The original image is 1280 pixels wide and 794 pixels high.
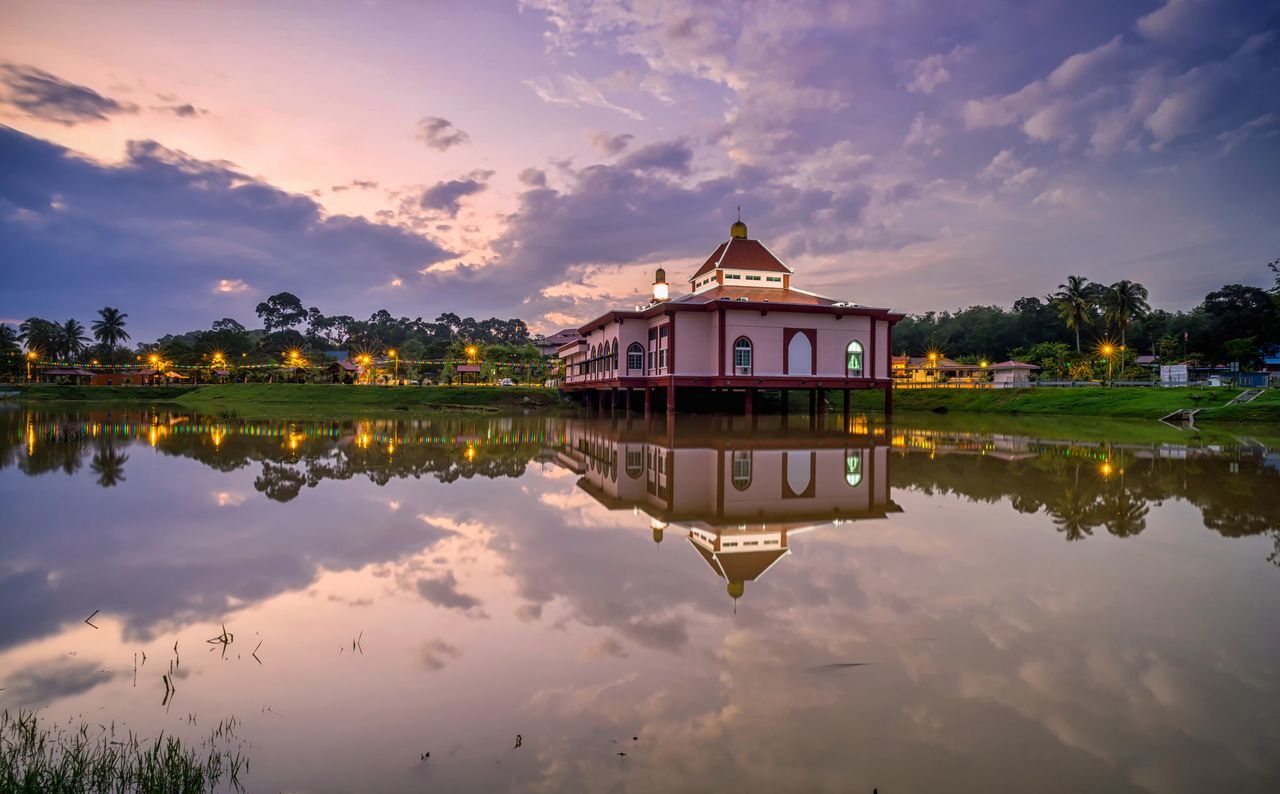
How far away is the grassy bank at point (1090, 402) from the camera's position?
1211 inches

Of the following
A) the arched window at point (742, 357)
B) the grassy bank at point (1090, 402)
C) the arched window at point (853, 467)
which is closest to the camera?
the arched window at point (853, 467)

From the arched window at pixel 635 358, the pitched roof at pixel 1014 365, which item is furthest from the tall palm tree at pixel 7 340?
the pitched roof at pixel 1014 365

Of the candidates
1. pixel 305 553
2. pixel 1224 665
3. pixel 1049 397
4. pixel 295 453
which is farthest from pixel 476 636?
pixel 1049 397

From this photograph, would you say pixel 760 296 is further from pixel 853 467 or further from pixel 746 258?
pixel 853 467

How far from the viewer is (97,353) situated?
99.9 m

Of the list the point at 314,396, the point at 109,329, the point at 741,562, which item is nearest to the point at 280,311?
the point at 109,329

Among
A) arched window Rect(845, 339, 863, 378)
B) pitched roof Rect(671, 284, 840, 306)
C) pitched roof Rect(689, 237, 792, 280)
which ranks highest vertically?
pitched roof Rect(689, 237, 792, 280)

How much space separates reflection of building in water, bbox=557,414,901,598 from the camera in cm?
755

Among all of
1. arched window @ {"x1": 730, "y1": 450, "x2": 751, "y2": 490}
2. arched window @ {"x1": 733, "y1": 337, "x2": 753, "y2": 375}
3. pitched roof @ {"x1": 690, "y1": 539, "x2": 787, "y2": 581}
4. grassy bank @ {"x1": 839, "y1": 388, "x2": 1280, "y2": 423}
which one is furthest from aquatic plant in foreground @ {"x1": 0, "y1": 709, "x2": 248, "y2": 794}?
grassy bank @ {"x1": 839, "y1": 388, "x2": 1280, "y2": 423}

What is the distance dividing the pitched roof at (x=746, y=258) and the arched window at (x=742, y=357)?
5.41m

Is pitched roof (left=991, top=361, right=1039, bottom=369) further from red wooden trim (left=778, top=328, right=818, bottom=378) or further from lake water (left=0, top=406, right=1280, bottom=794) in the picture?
lake water (left=0, top=406, right=1280, bottom=794)

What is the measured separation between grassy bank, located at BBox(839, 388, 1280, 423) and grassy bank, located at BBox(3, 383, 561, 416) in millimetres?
25360

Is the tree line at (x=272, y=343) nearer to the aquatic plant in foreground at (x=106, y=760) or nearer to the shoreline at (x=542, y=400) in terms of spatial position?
the shoreline at (x=542, y=400)

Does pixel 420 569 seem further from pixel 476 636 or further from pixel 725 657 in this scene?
pixel 725 657
